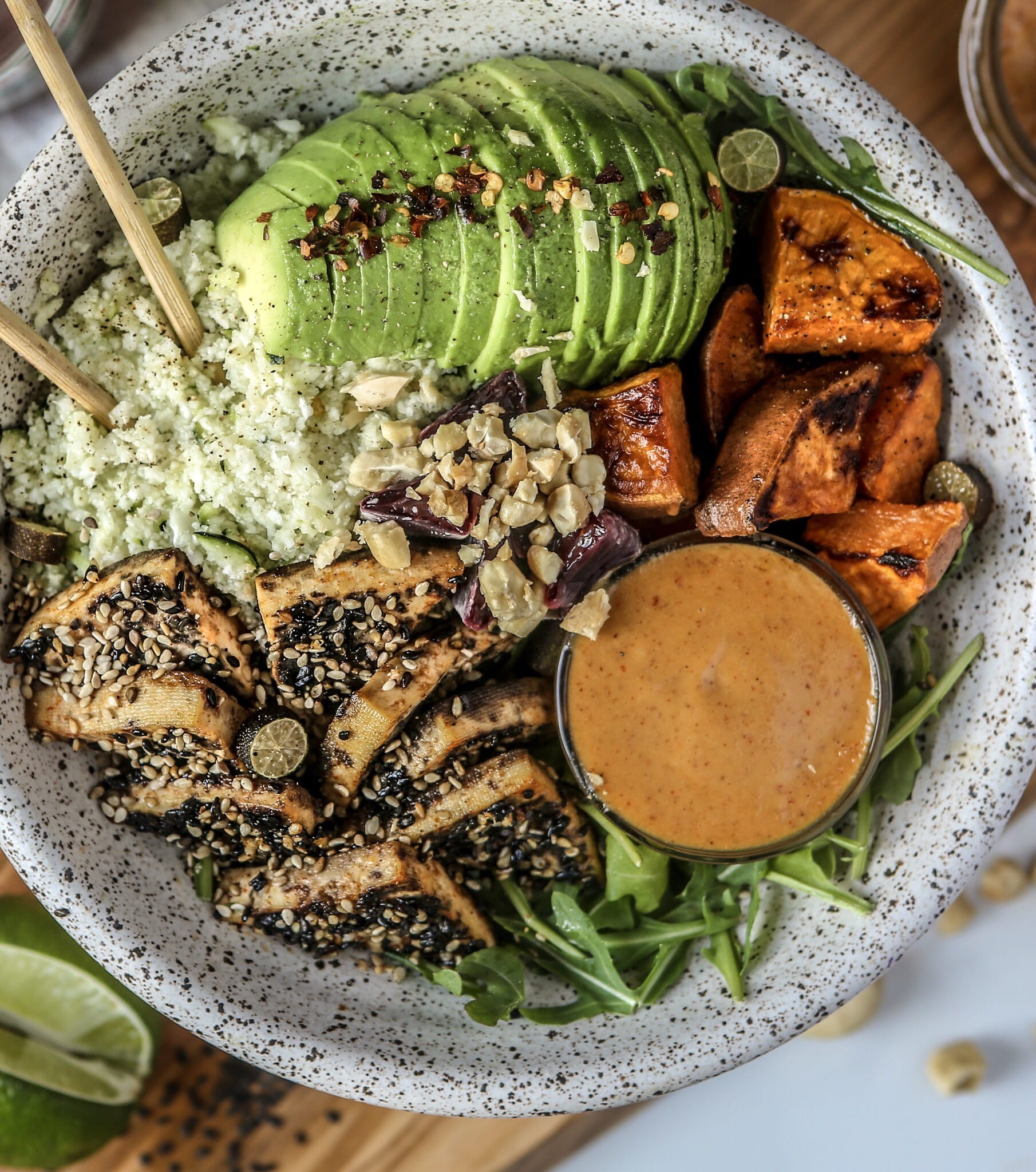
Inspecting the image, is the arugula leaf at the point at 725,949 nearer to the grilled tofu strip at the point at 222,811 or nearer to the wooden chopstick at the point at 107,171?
the grilled tofu strip at the point at 222,811

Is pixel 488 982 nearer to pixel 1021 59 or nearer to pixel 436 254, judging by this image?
pixel 436 254

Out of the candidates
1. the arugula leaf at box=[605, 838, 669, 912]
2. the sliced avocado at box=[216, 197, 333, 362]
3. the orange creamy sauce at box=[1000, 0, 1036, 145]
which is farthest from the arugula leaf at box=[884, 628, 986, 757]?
the sliced avocado at box=[216, 197, 333, 362]

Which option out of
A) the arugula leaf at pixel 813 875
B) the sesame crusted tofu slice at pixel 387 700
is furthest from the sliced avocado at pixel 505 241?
the arugula leaf at pixel 813 875

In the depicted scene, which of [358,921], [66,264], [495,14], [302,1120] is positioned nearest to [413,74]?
[495,14]

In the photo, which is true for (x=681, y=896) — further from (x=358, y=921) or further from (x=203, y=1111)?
(x=203, y=1111)

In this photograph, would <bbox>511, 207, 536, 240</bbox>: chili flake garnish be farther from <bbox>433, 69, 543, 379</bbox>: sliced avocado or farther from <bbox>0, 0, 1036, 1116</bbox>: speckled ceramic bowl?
<bbox>0, 0, 1036, 1116</bbox>: speckled ceramic bowl
